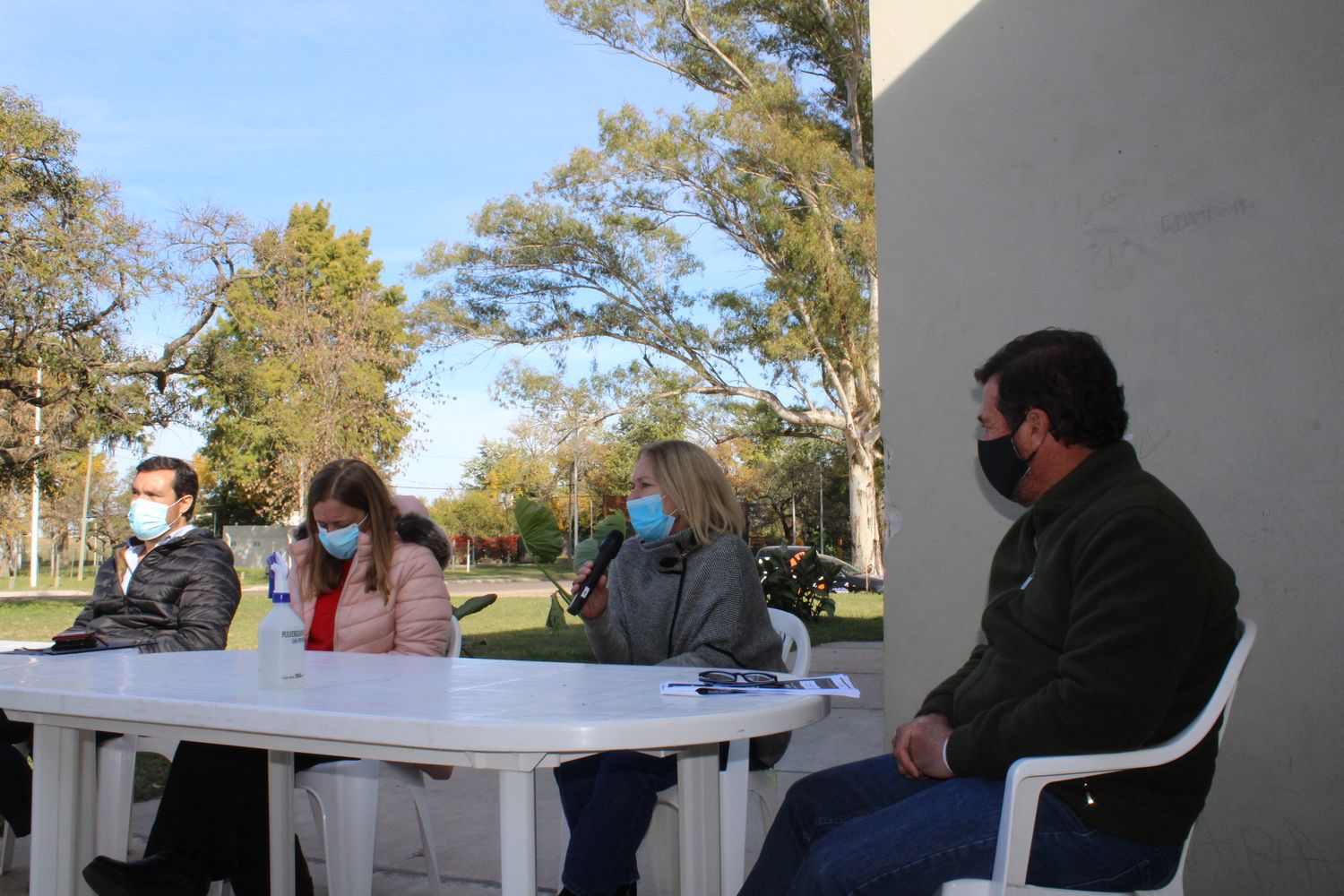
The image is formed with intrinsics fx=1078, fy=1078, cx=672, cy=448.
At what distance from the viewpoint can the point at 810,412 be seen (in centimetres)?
2559

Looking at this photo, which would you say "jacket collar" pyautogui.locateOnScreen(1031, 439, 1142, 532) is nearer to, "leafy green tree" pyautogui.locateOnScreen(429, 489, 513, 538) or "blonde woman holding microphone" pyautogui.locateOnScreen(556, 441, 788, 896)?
"blonde woman holding microphone" pyautogui.locateOnScreen(556, 441, 788, 896)

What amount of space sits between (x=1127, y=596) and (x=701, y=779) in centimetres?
100

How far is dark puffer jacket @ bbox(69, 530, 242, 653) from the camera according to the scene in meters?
3.78

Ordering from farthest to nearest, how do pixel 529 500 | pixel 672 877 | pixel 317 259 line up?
pixel 317 259 < pixel 529 500 < pixel 672 877

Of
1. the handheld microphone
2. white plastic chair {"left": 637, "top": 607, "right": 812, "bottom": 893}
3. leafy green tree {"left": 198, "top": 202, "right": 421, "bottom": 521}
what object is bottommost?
white plastic chair {"left": 637, "top": 607, "right": 812, "bottom": 893}

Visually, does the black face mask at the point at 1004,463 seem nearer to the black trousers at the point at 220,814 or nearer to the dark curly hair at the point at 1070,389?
the dark curly hair at the point at 1070,389

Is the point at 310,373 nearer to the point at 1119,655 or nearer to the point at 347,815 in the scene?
the point at 347,815

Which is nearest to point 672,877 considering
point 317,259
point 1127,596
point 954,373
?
point 1127,596

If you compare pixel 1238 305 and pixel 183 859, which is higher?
pixel 1238 305

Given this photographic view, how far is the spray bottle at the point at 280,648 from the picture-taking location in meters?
2.29

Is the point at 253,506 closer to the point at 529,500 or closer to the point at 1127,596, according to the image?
the point at 529,500

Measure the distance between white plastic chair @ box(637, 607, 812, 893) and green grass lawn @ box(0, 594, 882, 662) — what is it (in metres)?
5.03

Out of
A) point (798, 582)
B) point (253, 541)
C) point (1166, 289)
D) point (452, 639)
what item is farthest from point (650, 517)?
point (253, 541)

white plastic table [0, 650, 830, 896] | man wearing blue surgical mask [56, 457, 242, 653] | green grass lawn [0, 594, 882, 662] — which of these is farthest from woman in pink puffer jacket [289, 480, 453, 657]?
green grass lawn [0, 594, 882, 662]
